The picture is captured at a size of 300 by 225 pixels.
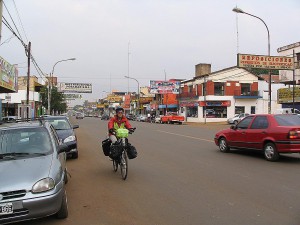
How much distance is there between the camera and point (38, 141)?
6.62 m

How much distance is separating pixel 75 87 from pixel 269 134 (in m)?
90.9

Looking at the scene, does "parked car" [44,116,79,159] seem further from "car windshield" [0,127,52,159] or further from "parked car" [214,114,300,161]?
"parked car" [214,114,300,161]

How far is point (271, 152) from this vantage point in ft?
38.3

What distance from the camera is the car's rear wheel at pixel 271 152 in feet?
37.7

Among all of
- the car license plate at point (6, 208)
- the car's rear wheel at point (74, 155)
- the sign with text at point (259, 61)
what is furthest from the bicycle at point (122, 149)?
the sign with text at point (259, 61)

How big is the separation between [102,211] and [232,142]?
839 centimetres

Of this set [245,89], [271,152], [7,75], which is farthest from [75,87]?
[271,152]

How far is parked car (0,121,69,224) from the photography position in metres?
4.86

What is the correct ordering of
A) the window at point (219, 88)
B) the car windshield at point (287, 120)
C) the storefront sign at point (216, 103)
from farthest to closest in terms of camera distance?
the window at point (219, 88) < the storefront sign at point (216, 103) < the car windshield at point (287, 120)

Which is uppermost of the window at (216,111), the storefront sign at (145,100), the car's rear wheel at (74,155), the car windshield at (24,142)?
the storefront sign at (145,100)

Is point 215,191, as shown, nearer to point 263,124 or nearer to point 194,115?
point 263,124

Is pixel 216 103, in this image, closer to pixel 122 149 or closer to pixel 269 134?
pixel 269 134

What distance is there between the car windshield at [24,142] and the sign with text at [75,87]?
303 ft

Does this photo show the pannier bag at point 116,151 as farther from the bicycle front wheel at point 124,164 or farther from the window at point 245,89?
the window at point 245,89
